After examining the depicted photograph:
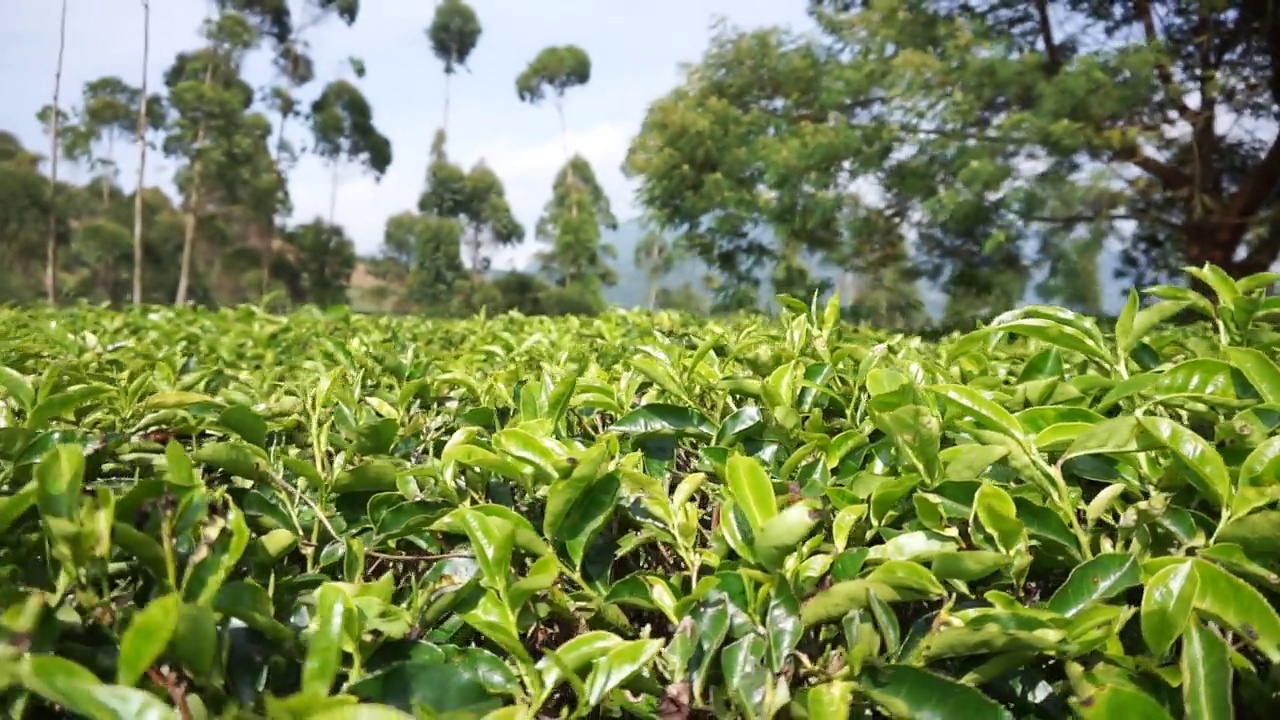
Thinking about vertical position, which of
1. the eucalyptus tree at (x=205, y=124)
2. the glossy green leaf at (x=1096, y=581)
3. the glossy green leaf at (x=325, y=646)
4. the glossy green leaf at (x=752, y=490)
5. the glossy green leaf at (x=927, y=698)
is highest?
the eucalyptus tree at (x=205, y=124)

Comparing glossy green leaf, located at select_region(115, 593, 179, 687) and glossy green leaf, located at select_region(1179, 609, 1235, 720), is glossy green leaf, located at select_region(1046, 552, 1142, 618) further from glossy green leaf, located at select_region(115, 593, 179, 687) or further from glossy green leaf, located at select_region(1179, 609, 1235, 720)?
glossy green leaf, located at select_region(115, 593, 179, 687)

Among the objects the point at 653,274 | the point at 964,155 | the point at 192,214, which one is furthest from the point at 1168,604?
the point at 653,274

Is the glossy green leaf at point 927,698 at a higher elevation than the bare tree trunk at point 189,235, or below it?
below

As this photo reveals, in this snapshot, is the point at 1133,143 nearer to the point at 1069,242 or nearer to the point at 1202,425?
the point at 1069,242

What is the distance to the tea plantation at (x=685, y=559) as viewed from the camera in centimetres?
57

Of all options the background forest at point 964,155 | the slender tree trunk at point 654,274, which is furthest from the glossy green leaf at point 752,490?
the slender tree trunk at point 654,274

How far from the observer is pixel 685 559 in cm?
77

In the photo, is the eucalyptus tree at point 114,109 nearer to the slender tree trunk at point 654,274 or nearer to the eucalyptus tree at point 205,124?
the eucalyptus tree at point 205,124

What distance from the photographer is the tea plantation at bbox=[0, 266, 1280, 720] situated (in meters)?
0.57

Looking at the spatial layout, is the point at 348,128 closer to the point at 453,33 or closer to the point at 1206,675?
the point at 453,33

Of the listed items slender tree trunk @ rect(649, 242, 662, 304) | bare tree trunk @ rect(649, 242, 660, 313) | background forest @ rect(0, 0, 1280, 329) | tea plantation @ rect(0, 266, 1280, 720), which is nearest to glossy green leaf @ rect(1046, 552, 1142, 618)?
tea plantation @ rect(0, 266, 1280, 720)

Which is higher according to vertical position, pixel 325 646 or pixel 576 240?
pixel 576 240

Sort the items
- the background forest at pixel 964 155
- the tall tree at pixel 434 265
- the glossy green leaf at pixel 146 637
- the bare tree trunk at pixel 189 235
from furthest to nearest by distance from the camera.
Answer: the tall tree at pixel 434 265 → the bare tree trunk at pixel 189 235 → the background forest at pixel 964 155 → the glossy green leaf at pixel 146 637

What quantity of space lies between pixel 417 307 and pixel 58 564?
28.3 m
